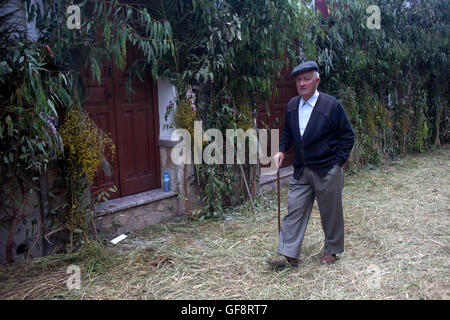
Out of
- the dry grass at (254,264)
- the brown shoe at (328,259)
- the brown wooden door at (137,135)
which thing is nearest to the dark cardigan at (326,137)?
the brown shoe at (328,259)

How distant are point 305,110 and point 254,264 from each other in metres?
1.37

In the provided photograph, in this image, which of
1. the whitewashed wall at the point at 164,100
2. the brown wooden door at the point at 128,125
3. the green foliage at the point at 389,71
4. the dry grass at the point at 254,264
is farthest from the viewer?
the green foliage at the point at 389,71

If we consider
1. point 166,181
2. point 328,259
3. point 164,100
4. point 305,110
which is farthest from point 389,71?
point 328,259

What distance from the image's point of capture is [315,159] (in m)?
3.49

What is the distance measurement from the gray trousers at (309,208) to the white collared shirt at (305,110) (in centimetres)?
36

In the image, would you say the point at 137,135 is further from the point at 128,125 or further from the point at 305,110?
the point at 305,110

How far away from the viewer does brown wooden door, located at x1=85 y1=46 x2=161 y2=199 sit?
15.2ft

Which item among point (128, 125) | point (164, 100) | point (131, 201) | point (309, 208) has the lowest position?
point (131, 201)

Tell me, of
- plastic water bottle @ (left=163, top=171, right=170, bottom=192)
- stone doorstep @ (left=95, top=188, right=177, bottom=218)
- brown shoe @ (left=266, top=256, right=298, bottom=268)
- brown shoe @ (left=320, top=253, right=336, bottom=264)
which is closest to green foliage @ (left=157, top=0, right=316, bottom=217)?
plastic water bottle @ (left=163, top=171, right=170, bottom=192)

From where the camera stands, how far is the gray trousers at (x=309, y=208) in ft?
11.5

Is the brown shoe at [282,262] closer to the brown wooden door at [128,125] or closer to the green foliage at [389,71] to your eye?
the brown wooden door at [128,125]

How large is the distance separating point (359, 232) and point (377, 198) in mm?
1506

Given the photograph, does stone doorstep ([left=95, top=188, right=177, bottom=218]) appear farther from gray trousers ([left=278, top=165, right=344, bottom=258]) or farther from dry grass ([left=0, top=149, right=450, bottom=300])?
gray trousers ([left=278, top=165, right=344, bottom=258])

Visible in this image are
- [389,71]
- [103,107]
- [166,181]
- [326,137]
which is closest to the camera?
[326,137]
